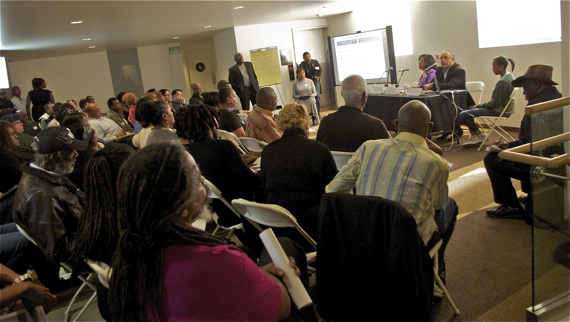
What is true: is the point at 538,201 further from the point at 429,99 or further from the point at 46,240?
the point at 429,99

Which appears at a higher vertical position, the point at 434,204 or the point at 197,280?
the point at 197,280

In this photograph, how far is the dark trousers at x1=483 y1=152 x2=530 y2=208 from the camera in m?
3.08

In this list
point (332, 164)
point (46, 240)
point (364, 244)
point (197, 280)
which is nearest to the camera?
point (197, 280)

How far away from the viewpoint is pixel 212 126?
280 centimetres

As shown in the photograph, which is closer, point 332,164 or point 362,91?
point 332,164

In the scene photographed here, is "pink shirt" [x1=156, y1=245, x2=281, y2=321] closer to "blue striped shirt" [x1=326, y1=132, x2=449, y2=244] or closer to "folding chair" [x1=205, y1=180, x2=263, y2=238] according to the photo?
"blue striped shirt" [x1=326, y1=132, x2=449, y2=244]

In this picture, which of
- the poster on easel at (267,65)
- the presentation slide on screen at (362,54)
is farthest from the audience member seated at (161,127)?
the poster on easel at (267,65)

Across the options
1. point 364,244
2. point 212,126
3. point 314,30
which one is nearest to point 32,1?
point 212,126

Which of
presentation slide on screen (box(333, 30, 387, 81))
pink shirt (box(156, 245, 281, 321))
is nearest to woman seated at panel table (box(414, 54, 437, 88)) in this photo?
presentation slide on screen (box(333, 30, 387, 81))

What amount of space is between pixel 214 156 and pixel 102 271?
4.50ft

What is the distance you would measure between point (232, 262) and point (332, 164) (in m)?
1.31

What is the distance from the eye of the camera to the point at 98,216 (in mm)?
1498

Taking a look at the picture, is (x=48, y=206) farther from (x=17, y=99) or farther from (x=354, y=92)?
(x=17, y=99)

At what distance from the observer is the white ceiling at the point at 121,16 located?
5636mm
